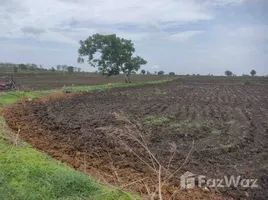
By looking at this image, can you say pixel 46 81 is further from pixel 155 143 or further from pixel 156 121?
pixel 155 143

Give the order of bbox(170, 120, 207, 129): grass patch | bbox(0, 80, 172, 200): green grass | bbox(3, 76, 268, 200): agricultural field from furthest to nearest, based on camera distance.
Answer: bbox(170, 120, 207, 129): grass patch, bbox(3, 76, 268, 200): agricultural field, bbox(0, 80, 172, 200): green grass

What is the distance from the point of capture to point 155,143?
8.39 meters

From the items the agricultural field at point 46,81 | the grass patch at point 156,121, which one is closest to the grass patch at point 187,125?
the grass patch at point 156,121

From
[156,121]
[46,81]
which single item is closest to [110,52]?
[46,81]

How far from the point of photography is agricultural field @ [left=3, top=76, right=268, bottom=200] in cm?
574

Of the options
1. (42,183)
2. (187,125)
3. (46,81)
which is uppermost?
(46,81)

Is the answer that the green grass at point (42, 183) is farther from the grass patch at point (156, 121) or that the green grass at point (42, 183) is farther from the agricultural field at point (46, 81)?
the agricultural field at point (46, 81)

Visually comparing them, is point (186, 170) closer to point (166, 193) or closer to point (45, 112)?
point (166, 193)

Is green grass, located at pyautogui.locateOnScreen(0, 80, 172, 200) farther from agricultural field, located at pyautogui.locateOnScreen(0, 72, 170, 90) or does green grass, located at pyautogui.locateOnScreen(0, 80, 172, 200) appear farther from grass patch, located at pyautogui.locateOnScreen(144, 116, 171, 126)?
agricultural field, located at pyautogui.locateOnScreen(0, 72, 170, 90)

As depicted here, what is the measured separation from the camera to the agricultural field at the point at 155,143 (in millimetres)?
5742

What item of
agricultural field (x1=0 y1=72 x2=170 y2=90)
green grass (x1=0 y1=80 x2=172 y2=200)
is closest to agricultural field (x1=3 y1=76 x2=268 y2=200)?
green grass (x1=0 y1=80 x2=172 y2=200)

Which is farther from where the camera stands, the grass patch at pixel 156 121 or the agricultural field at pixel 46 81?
the agricultural field at pixel 46 81

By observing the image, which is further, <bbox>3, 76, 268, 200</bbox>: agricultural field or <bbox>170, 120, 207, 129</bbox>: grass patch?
<bbox>170, 120, 207, 129</bbox>: grass patch

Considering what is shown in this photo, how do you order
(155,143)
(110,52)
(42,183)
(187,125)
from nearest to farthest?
(42,183), (155,143), (187,125), (110,52)
